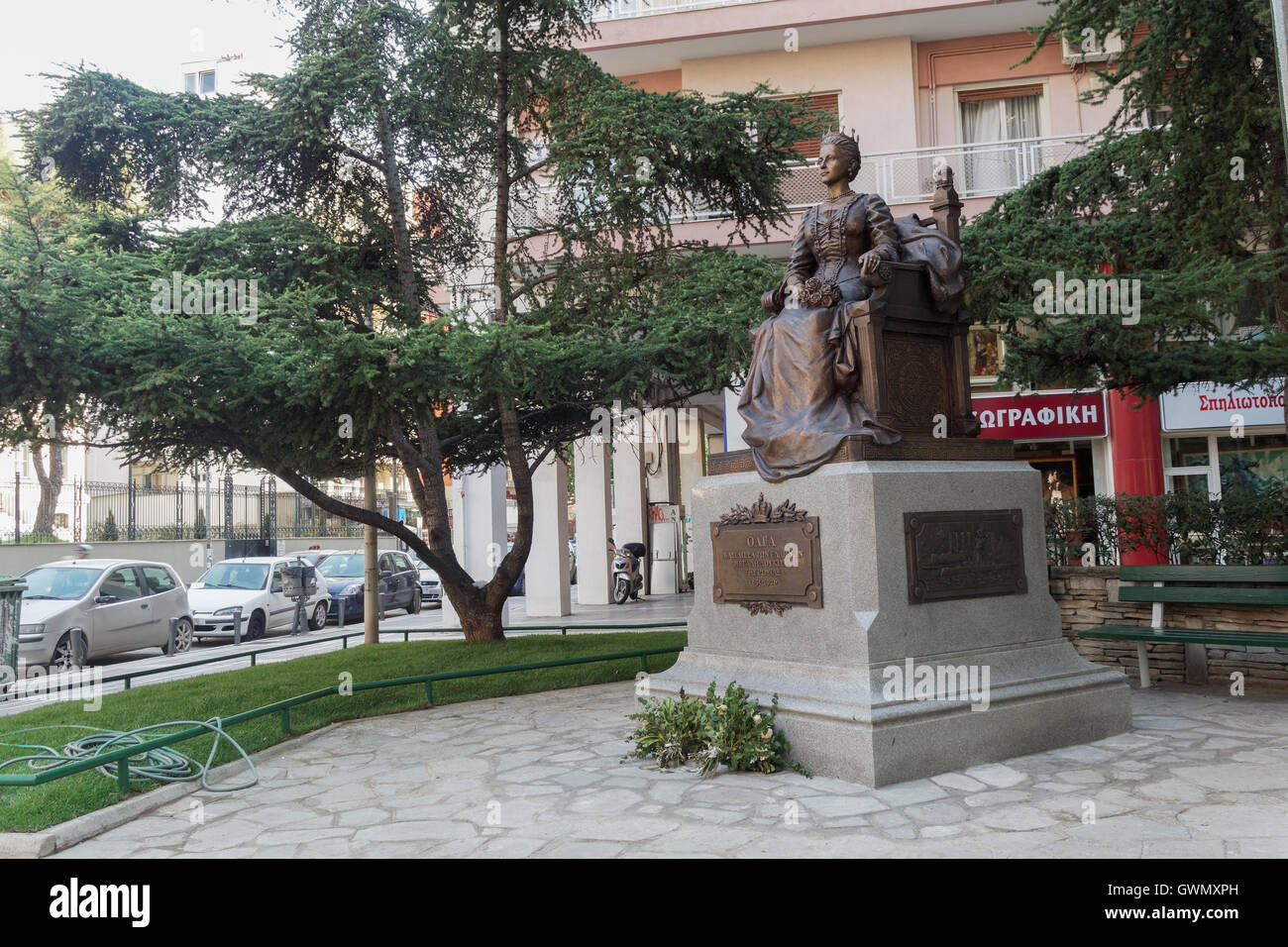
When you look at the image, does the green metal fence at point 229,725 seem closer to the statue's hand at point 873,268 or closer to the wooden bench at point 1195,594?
the wooden bench at point 1195,594

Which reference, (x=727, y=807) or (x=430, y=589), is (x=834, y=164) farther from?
(x=430, y=589)

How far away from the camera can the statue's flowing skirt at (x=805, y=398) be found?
246 inches

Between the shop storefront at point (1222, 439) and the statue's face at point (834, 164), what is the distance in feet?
44.7

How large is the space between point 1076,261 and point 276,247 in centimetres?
792

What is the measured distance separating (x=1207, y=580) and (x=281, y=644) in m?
11.5

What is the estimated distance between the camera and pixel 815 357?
256 inches

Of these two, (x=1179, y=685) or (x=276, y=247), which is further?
(x=276, y=247)

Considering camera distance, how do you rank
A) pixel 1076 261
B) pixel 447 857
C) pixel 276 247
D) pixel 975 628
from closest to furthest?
pixel 447 857, pixel 975 628, pixel 1076 261, pixel 276 247

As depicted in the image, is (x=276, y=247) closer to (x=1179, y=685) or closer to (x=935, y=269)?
(x=935, y=269)

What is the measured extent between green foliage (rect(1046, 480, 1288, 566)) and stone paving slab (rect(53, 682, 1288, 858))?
216cm

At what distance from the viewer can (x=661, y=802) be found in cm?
528

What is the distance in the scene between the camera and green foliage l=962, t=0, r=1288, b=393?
27.3 ft

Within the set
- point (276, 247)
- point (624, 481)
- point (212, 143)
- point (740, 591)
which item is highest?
point (212, 143)

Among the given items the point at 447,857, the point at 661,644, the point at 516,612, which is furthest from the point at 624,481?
the point at 447,857
